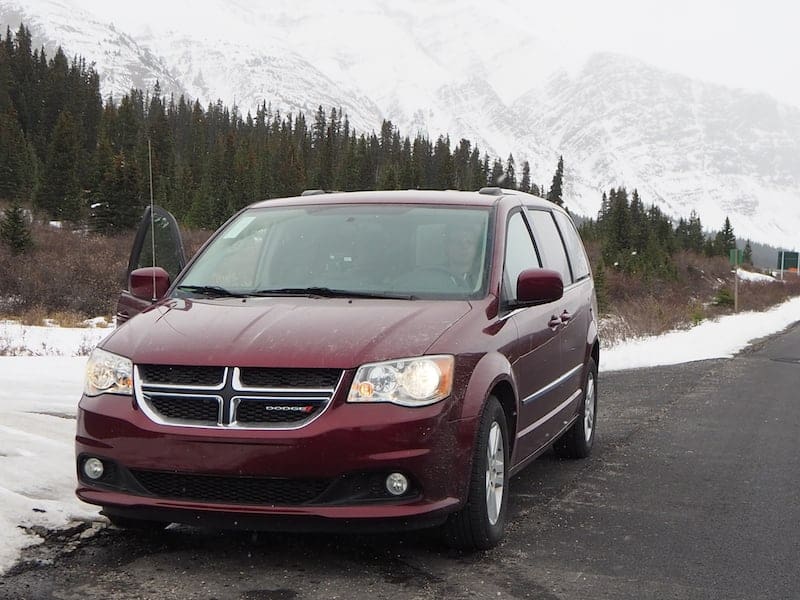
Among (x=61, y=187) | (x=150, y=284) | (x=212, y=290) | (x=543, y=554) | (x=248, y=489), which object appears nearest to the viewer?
(x=248, y=489)

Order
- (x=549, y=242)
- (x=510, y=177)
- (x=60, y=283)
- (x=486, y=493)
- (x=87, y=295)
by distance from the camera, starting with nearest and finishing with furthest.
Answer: (x=486, y=493) → (x=549, y=242) → (x=87, y=295) → (x=60, y=283) → (x=510, y=177)

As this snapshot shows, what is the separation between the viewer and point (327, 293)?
4.90 meters

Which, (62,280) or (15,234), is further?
(15,234)

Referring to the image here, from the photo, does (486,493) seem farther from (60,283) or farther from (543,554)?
(60,283)

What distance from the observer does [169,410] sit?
405 centimetres

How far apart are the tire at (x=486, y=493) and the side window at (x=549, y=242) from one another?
6.04 feet

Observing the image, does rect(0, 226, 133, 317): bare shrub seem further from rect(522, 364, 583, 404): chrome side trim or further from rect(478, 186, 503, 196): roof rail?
rect(478, 186, 503, 196): roof rail

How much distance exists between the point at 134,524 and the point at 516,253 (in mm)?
2549

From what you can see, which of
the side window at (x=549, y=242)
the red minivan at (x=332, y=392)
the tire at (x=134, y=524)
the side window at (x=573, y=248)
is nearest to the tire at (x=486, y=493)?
the red minivan at (x=332, y=392)

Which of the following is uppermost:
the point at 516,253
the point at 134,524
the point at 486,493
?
the point at 516,253

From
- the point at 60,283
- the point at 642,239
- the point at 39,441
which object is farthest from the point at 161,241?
the point at 642,239

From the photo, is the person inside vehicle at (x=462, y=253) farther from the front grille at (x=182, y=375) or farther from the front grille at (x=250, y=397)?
the front grille at (x=182, y=375)

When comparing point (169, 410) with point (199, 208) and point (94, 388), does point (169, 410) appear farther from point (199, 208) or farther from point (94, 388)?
point (199, 208)

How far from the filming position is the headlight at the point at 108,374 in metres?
4.19
